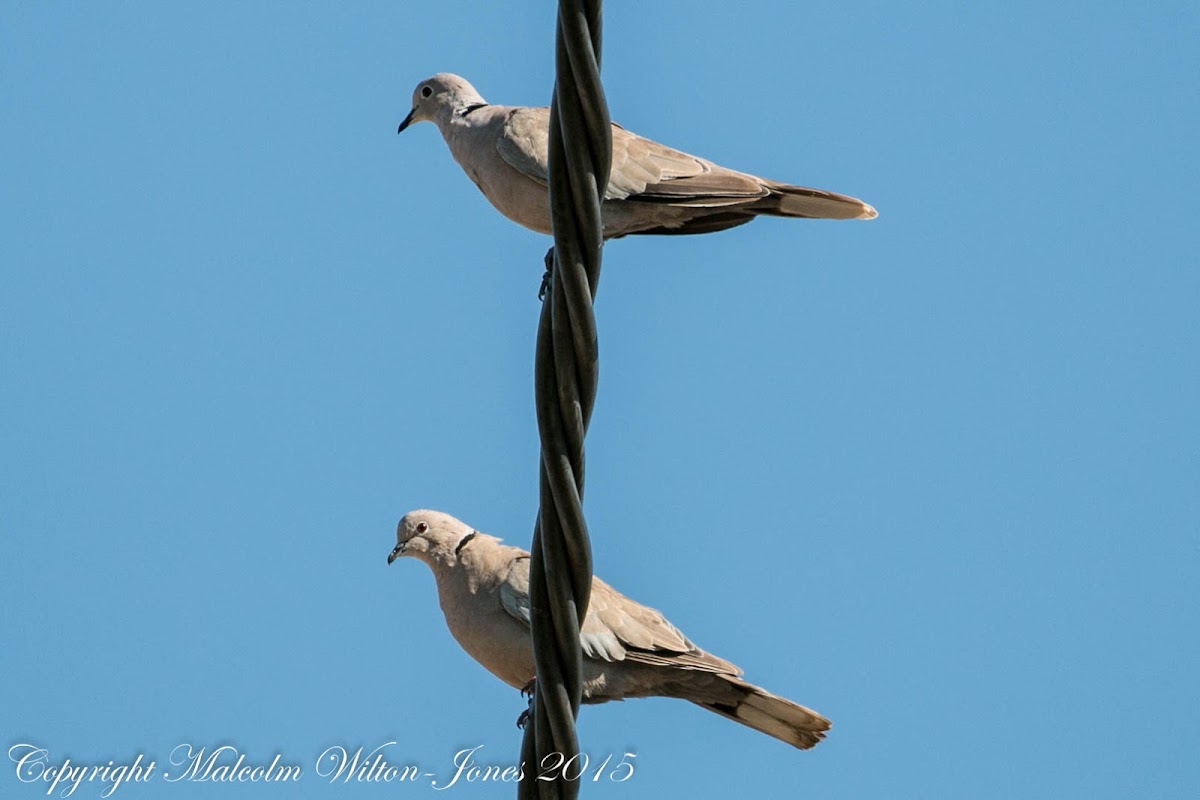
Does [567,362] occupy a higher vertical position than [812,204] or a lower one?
lower

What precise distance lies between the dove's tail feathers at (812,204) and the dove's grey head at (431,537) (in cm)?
178

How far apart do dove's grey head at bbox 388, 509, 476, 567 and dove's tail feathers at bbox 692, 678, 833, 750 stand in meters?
1.23

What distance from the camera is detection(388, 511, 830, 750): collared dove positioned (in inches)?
223

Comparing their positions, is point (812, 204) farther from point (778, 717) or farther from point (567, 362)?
point (567, 362)

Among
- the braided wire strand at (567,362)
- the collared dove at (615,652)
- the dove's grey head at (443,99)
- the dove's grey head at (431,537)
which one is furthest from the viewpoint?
the dove's grey head at (443,99)

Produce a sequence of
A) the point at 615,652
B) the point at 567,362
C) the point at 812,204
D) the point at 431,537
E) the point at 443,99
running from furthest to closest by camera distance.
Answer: the point at 443,99 < the point at 431,537 < the point at 615,652 < the point at 812,204 < the point at 567,362

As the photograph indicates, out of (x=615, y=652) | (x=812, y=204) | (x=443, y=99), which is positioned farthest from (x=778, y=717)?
(x=443, y=99)

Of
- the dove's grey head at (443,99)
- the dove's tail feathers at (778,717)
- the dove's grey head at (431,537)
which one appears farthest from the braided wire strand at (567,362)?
the dove's grey head at (443,99)

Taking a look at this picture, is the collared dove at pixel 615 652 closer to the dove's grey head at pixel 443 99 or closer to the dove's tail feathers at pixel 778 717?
the dove's tail feathers at pixel 778 717

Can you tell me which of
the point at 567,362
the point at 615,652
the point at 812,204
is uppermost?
the point at 812,204

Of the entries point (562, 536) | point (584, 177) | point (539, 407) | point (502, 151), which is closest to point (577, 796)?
point (562, 536)

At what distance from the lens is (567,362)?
91.8 inches

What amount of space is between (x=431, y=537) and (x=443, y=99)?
1899mm

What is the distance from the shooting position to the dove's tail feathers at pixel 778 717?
571cm
